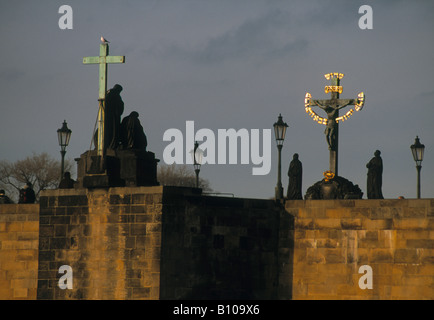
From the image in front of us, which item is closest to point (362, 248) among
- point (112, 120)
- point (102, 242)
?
point (102, 242)

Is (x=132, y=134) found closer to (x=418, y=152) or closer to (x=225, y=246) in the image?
(x=225, y=246)

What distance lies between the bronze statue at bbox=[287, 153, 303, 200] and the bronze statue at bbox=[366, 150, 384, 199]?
2480 millimetres

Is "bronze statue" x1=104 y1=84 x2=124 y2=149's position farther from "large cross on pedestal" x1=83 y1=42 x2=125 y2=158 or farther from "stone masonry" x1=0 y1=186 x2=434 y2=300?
"stone masonry" x1=0 y1=186 x2=434 y2=300

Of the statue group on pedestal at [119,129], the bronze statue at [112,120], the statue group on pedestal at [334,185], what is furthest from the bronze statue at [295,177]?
the bronze statue at [112,120]

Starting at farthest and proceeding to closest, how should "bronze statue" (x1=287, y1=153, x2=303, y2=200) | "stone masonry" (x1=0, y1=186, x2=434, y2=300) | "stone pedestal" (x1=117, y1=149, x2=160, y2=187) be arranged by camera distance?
"bronze statue" (x1=287, y1=153, x2=303, y2=200), "stone pedestal" (x1=117, y1=149, x2=160, y2=187), "stone masonry" (x1=0, y1=186, x2=434, y2=300)

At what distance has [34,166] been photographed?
3201 inches

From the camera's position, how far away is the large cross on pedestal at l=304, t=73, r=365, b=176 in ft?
161

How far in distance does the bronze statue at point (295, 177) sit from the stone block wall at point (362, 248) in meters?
1.63

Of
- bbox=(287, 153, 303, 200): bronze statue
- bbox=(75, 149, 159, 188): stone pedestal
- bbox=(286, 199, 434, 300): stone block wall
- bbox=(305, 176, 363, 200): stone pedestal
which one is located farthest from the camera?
bbox=(287, 153, 303, 200): bronze statue

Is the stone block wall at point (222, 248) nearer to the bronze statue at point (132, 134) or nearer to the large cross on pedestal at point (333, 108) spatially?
the bronze statue at point (132, 134)

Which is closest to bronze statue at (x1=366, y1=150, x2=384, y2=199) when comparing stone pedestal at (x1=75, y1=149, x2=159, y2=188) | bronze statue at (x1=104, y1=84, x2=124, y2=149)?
stone pedestal at (x1=75, y1=149, x2=159, y2=188)
